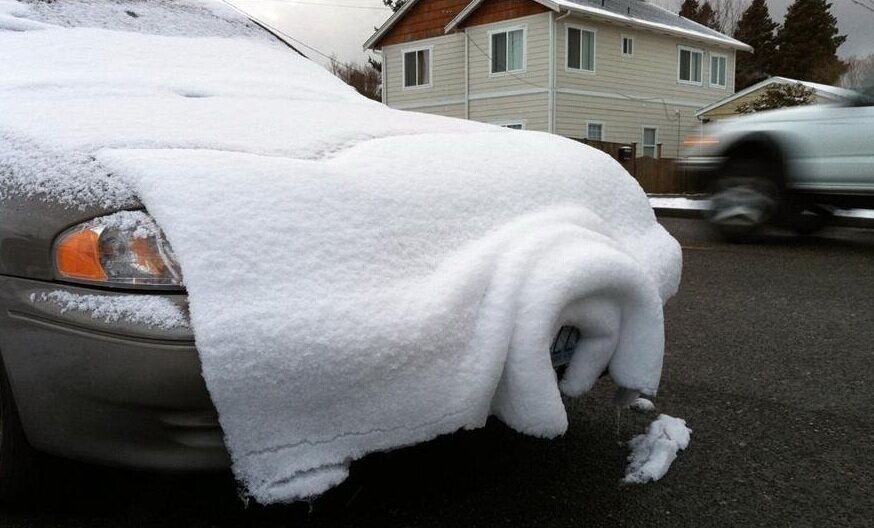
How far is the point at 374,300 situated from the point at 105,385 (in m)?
0.61

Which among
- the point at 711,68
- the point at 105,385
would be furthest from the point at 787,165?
the point at 711,68

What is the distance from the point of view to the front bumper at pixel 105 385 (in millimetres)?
1661

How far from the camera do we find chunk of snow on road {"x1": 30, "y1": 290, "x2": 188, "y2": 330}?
66.1 inches

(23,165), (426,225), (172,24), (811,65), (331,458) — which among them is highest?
(811,65)

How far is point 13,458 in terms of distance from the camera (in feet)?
6.61

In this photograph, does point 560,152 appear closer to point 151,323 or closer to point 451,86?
point 151,323

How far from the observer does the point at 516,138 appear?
2.74m

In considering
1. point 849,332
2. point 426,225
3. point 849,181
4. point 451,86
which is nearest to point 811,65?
point 451,86

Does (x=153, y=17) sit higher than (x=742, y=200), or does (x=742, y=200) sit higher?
(x=153, y=17)

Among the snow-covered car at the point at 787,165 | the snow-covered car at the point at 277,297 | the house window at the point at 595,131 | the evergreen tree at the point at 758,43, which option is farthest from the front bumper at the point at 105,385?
the evergreen tree at the point at 758,43

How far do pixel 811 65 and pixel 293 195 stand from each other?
1987 inches

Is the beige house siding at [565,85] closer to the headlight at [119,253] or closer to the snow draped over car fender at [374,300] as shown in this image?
the snow draped over car fender at [374,300]

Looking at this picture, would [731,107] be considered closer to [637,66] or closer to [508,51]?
[637,66]

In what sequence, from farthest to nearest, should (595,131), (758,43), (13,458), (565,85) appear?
(758,43) → (595,131) → (565,85) → (13,458)
